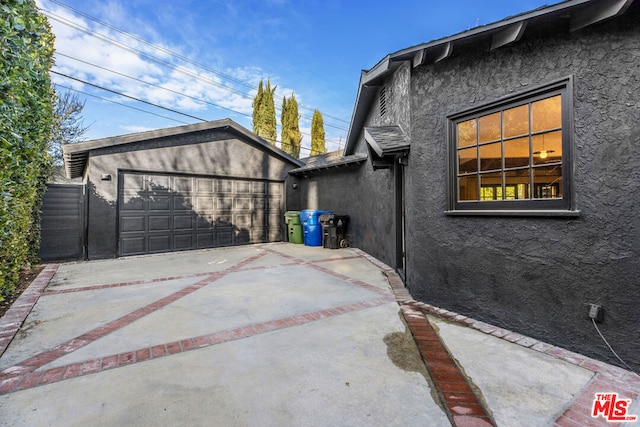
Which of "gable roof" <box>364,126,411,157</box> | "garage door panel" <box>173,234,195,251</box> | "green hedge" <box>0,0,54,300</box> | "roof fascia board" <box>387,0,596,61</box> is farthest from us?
"garage door panel" <box>173,234,195,251</box>

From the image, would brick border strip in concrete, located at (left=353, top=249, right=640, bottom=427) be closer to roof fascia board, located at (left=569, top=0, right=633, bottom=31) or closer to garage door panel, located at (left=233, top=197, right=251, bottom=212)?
roof fascia board, located at (left=569, top=0, right=633, bottom=31)

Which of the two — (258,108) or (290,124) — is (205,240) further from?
(290,124)

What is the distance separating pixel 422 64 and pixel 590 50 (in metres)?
1.89

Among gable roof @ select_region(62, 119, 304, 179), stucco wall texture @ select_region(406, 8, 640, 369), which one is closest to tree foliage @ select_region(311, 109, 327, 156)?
gable roof @ select_region(62, 119, 304, 179)

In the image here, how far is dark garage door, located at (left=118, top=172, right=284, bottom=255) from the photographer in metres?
8.44

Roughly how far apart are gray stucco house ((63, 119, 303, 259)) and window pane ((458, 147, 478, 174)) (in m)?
8.10

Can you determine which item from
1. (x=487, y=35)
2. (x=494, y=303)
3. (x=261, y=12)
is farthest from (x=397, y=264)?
(x=261, y=12)

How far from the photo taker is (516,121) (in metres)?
3.28

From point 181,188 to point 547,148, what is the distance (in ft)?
30.4

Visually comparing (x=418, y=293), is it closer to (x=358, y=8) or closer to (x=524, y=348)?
(x=524, y=348)

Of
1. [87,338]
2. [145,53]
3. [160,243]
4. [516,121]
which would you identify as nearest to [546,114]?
[516,121]

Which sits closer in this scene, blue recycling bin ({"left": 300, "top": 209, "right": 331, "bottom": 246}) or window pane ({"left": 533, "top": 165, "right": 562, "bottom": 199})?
window pane ({"left": 533, "top": 165, "right": 562, "bottom": 199})

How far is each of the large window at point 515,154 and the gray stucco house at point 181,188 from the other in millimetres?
8109

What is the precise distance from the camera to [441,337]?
3088 millimetres
